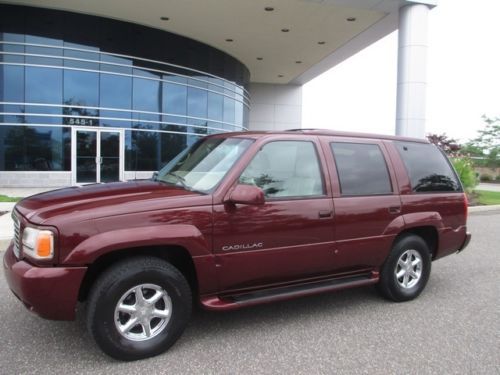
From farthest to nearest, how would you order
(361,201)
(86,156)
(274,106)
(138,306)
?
1. (274,106)
2. (86,156)
3. (361,201)
4. (138,306)

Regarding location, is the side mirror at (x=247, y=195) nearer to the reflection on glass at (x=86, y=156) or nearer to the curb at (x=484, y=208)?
the curb at (x=484, y=208)

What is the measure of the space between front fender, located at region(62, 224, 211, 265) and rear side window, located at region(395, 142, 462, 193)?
266 centimetres

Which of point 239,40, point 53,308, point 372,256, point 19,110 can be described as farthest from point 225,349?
point 239,40

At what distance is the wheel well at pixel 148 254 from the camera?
11.0 ft

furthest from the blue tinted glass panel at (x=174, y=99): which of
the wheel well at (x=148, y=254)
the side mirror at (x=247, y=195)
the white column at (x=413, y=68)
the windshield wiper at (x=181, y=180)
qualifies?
the side mirror at (x=247, y=195)

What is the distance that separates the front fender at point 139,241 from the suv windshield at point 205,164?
1.50 feet

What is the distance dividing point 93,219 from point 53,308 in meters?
0.70

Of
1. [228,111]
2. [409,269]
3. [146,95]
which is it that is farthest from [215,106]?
[409,269]

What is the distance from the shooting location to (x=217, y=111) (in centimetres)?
2227

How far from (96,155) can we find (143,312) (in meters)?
15.8

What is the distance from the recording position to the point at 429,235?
200 inches

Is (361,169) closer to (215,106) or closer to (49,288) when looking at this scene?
(49,288)

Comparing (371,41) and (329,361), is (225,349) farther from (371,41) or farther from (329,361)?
(371,41)

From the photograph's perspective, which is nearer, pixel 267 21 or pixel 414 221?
pixel 414 221
